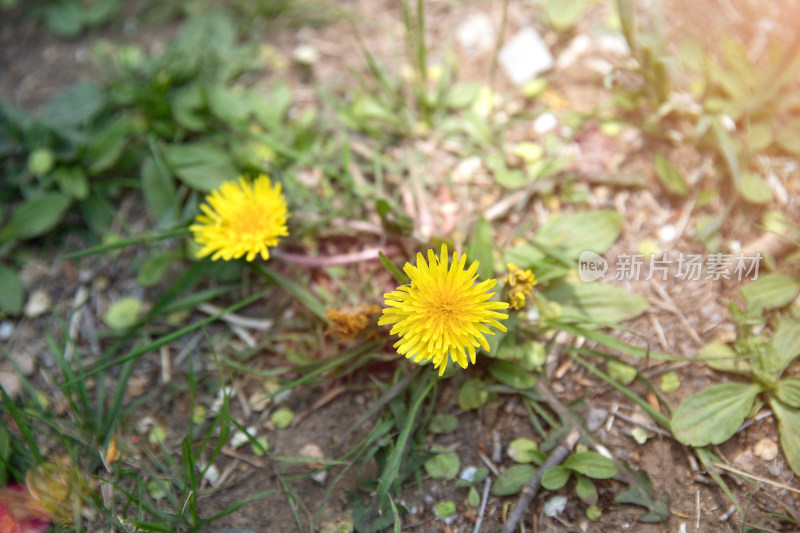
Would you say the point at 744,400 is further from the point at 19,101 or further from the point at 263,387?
the point at 19,101

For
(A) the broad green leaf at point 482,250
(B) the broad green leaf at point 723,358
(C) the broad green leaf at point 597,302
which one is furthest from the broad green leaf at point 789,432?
(A) the broad green leaf at point 482,250

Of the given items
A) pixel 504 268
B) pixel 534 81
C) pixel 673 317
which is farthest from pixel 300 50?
pixel 673 317

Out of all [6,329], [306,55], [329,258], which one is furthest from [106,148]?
[329,258]

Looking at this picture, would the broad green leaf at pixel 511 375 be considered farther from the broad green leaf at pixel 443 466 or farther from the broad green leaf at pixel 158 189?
the broad green leaf at pixel 158 189

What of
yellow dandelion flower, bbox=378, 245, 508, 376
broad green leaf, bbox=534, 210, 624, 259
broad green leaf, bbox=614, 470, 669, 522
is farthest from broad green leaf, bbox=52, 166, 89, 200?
broad green leaf, bbox=614, 470, 669, 522

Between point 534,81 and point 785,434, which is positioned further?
point 534,81

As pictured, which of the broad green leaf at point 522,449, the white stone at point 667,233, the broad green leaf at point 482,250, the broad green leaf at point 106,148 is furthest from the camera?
the broad green leaf at point 106,148
